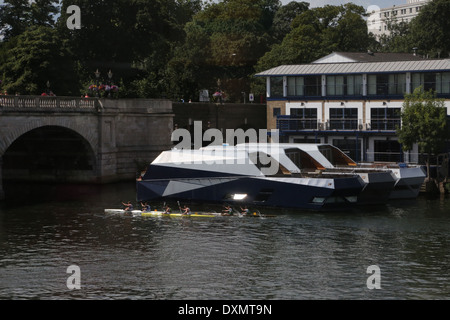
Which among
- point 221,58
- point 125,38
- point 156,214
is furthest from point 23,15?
point 156,214

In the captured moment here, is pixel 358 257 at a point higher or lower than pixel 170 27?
lower

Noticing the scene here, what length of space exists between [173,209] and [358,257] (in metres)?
22.0

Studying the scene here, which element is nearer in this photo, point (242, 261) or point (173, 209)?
point (242, 261)

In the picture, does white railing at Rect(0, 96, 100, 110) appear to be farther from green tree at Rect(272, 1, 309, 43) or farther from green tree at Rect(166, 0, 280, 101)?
green tree at Rect(272, 1, 309, 43)

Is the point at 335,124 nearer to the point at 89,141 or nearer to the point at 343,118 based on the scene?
the point at 343,118

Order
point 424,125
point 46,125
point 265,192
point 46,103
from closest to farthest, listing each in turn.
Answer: point 265,192 → point 424,125 → point 46,103 → point 46,125

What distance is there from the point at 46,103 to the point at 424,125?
33784 millimetres

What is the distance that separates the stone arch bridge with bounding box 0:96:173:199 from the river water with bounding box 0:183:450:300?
48.2ft

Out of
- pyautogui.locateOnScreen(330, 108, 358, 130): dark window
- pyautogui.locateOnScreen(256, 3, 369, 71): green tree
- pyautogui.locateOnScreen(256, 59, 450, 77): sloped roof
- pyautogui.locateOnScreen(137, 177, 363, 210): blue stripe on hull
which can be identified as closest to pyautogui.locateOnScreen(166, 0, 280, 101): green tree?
pyautogui.locateOnScreen(256, 3, 369, 71): green tree

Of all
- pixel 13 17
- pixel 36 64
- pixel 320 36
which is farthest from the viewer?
pixel 320 36

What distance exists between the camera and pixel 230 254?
47.0m
